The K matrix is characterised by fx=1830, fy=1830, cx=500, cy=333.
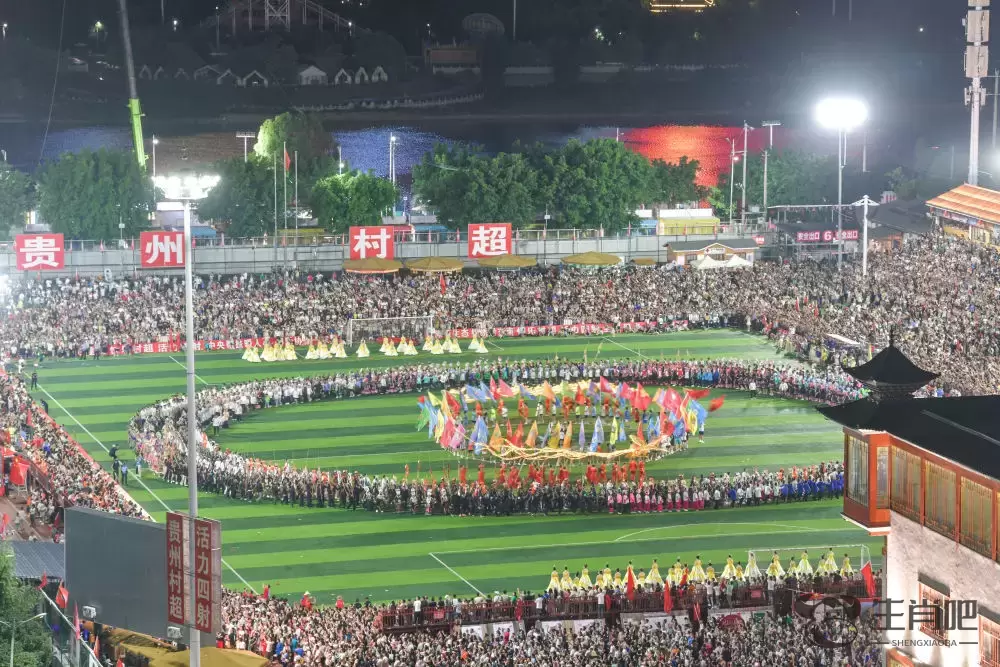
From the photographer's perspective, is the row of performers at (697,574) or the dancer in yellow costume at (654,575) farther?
the dancer in yellow costume at (654,575)

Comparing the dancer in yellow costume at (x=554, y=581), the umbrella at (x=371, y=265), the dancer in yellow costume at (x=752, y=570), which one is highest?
the umbrella at (x=371, y=265)

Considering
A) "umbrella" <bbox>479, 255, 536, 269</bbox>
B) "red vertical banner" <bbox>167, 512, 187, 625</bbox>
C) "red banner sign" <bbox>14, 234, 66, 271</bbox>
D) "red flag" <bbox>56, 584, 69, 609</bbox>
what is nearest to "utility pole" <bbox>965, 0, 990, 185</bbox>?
"umbrella" <bbox>479, 255, 536, 269</bbox>

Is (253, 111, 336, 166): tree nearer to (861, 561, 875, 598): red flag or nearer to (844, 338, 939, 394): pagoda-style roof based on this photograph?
(861, 561, 875, 598): red flag

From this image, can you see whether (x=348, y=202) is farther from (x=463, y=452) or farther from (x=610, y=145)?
(x=463, y=452)

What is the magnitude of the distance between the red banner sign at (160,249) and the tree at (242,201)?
830 inches

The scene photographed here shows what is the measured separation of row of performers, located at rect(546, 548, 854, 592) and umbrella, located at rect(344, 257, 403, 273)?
5008cm

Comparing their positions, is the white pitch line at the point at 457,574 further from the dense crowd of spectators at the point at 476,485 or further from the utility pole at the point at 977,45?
the utility pole at the point at 977,45

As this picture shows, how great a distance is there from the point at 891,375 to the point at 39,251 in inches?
2602

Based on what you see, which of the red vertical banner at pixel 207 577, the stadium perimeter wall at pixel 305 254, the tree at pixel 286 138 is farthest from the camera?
the tree at pixel 286 138

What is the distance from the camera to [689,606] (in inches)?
2066

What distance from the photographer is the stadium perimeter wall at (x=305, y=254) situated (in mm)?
107312

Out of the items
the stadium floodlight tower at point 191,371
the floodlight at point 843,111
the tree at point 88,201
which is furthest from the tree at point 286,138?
the stadium floodlight tower at point 191,371

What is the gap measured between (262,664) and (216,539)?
20.0 ft

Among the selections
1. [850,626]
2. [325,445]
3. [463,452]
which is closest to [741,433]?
[463,452]
